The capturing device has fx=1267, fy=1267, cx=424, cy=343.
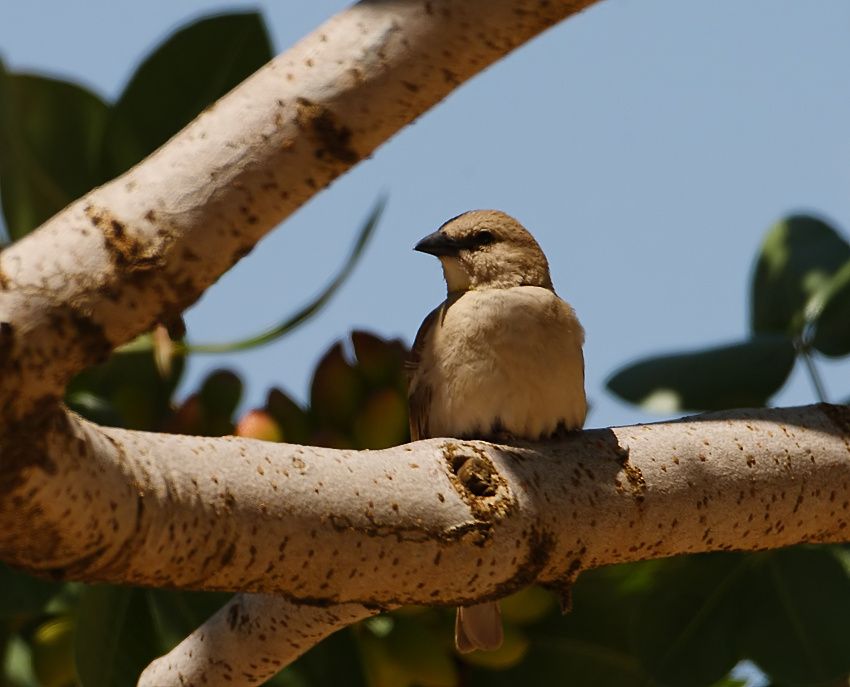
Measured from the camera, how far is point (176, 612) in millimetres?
2803

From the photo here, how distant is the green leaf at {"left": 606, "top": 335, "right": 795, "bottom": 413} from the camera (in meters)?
2.96

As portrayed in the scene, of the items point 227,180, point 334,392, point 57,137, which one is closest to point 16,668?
point 334,392

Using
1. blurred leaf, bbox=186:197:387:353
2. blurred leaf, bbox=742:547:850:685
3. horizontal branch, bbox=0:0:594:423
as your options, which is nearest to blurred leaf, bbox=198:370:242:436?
blurred leaf, bbox=186:197:387:353

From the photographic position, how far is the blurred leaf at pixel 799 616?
2.64m

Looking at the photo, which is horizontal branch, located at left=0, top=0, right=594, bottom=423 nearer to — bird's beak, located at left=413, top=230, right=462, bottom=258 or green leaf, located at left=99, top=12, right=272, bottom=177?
green leaf, located at left=99, top=12, right=272, bottom=177

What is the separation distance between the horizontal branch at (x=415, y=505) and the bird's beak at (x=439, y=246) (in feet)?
3.57

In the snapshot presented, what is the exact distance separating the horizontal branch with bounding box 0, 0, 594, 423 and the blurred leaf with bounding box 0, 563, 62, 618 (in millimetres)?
1476

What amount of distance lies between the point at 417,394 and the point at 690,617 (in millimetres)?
793

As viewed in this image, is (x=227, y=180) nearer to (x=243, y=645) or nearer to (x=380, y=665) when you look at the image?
(x=243, y=645)

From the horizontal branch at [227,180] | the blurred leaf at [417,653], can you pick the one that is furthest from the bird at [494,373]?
the horizontal branch at [227,180]

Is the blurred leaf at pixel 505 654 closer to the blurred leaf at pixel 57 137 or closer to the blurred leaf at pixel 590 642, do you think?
the blurred leaf at pixel 590 642

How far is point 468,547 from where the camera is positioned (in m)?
1.87

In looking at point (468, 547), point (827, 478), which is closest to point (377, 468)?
point (468, 547)

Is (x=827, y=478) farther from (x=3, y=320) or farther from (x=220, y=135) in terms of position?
(x=3, y=320)
